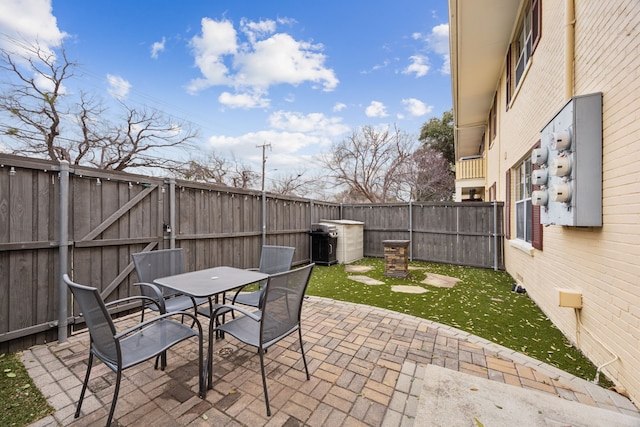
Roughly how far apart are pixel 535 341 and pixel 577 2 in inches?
143

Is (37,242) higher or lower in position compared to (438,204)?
lower

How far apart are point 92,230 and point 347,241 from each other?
6.00 m

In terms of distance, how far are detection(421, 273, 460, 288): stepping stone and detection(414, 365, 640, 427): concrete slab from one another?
3.69 m

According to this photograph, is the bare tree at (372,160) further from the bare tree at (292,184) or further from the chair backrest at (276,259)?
the chair backrest at (276,259)

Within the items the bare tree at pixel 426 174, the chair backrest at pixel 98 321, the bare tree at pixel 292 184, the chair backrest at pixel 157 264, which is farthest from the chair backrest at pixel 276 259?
the bare tree at pixel 292 184

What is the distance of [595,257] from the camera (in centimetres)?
245

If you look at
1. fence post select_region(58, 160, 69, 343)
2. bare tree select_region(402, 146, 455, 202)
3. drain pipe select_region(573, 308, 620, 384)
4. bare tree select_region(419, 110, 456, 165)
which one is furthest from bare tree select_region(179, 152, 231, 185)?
drain pipe select_region(573, 308, 620, 384)

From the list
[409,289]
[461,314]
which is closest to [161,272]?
[461,314]

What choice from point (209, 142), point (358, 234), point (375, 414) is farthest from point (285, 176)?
point (375, 414)

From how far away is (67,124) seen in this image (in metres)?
12.4

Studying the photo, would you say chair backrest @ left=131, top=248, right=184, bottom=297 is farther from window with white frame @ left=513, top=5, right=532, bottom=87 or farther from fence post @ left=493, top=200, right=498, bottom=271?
fence post @ left=493, top=200, right=498, bottom=271

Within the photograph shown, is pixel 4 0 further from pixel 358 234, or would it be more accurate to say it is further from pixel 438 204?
pixel 438 204

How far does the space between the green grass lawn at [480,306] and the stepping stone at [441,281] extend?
5.1 inches

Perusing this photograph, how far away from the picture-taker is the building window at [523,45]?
161 inches
